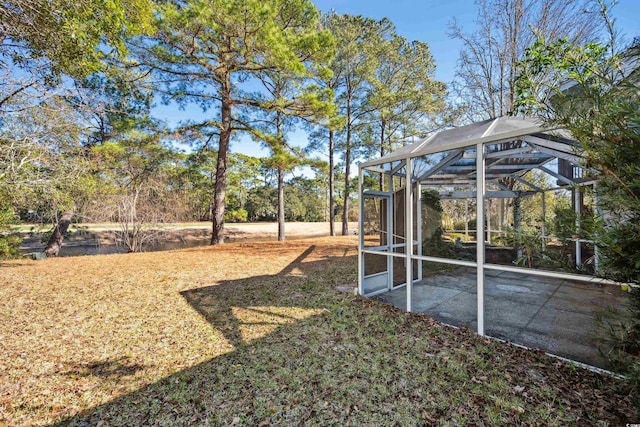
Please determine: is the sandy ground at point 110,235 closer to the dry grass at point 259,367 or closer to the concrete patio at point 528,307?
the dry grass at point 259,367

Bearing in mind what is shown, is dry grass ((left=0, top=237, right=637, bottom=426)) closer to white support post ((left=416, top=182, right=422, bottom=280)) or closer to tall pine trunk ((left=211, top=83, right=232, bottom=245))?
white support post ((left=416, top=182, right=422, bottom=280))

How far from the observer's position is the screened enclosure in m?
2.21

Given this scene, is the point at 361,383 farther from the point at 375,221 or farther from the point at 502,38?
the point at 502,38

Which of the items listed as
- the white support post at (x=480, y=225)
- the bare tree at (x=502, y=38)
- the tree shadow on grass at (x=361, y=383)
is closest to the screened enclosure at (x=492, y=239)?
the white support post at (x=480, y=225)

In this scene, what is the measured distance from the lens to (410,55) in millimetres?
14047

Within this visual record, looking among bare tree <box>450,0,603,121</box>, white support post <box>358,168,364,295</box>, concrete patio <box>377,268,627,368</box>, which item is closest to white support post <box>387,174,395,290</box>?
concrete patio <box>377,268,627,368</box>

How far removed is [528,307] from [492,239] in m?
2.24

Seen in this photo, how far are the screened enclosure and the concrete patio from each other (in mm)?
16

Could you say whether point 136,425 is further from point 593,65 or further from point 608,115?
point 593,65

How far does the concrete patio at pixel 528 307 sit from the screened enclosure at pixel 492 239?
2cm

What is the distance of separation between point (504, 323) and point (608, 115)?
10.6ft

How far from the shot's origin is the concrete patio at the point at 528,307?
3.20m

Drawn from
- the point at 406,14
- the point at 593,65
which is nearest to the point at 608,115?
the point at 593,65

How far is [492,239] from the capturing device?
3.07m
